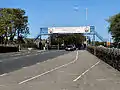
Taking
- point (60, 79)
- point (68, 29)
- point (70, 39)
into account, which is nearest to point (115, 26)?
point (68, 29)

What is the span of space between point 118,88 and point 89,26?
87.1m

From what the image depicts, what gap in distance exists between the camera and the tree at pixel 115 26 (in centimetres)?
6706

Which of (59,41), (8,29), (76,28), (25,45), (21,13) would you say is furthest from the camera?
(59,41)

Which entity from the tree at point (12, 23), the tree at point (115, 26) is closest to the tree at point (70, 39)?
the tree at point (12, 23)

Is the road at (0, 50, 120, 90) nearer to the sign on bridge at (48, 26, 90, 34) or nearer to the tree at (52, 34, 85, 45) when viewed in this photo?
the sign on bridge at (48, 26, 90, 34)

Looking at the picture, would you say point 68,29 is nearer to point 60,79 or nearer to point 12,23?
point 12,23

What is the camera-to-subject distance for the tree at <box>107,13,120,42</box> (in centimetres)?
6706

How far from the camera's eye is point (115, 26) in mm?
68688

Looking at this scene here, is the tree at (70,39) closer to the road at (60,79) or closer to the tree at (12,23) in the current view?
the tree at (12,23)

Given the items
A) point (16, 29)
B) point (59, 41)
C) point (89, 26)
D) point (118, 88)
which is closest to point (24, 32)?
point (16, 29)

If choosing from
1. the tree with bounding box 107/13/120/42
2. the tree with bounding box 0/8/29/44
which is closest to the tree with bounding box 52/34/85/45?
the tree with bounding box 0/8/29/44

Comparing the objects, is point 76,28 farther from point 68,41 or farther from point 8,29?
point 68,41

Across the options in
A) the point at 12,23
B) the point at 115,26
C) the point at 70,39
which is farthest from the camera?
the point at 70,39

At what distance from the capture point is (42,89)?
1402cm
